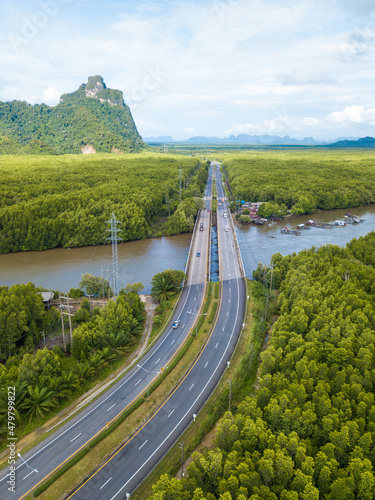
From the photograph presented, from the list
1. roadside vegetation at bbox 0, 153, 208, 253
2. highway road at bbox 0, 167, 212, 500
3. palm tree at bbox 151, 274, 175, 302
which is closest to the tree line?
highway road at bbox 0, 167, 212, 500

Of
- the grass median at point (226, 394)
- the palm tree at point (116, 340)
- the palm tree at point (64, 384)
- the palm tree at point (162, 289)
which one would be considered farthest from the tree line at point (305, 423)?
the palm tree at point (162, 289)

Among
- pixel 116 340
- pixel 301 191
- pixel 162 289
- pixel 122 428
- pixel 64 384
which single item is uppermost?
pixel 301 191

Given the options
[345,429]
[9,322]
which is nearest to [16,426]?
[9,322]

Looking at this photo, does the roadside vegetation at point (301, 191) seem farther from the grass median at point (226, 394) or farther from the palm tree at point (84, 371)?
the palm tree at point (84, 371)

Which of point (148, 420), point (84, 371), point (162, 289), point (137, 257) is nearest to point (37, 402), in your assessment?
point (84, 371)

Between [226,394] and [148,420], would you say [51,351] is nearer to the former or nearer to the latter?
[148,420]
